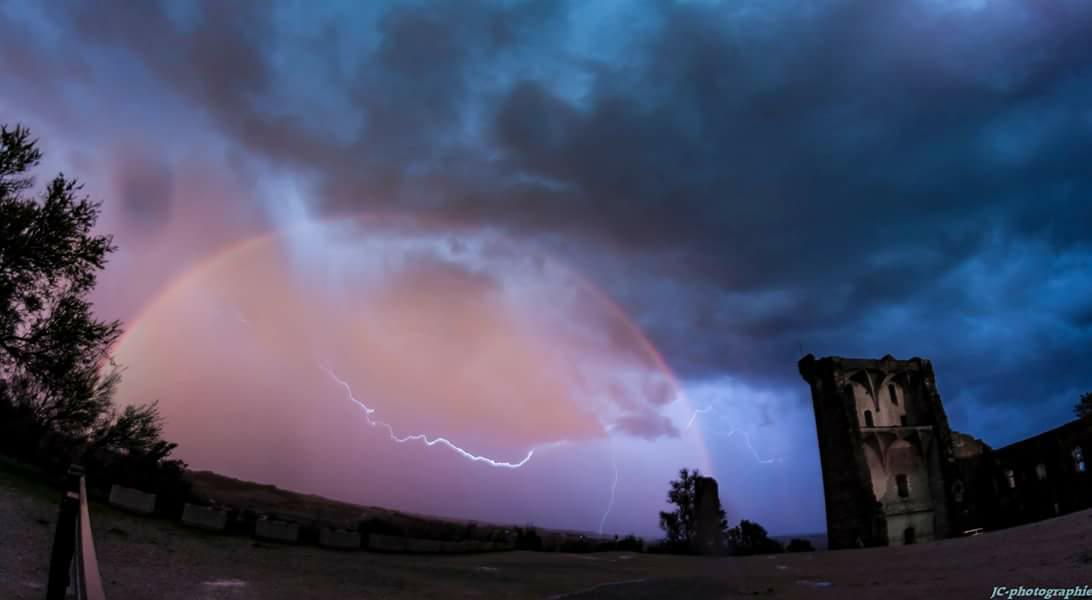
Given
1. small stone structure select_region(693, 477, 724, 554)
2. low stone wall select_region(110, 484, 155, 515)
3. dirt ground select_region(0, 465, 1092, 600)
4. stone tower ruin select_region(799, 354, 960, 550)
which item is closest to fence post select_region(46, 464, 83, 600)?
dirt ground select_region(0, 465, 1092, 600)

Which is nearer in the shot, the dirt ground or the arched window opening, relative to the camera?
the dirt ground

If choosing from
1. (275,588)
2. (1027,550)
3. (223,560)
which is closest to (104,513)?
(223,560)

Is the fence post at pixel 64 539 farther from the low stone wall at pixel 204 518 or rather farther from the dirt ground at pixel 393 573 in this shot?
the low stone wall at pixel 204 518

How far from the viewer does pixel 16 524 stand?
9750mm

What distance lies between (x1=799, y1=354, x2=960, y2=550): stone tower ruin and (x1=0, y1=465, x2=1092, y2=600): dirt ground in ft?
104

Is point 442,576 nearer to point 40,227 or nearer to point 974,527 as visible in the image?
point 40,227

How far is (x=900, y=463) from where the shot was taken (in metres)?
46.3

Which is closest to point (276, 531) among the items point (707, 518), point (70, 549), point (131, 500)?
point (131, 500)

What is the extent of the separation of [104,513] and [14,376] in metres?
11.4

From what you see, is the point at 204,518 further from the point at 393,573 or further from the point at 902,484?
the point at 902,484

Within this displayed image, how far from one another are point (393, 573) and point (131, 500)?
688 cm

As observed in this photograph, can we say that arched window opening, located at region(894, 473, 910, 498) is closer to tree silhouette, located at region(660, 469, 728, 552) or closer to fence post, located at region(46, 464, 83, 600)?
tree silhouette, located at region(660, 469, 728, 552)

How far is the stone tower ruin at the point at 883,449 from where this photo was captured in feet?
144

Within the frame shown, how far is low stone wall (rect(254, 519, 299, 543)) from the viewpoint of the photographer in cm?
1434
